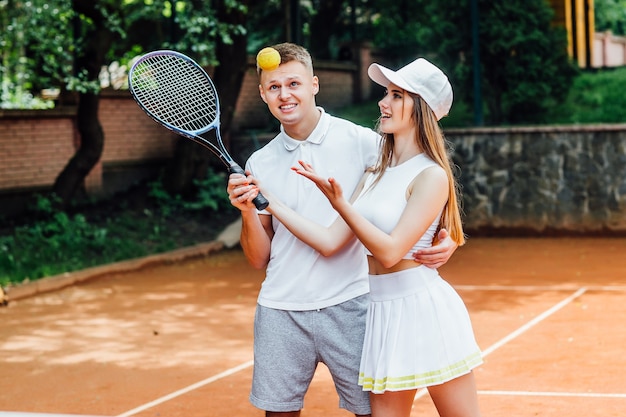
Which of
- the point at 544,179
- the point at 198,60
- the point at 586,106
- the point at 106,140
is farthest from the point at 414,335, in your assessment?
the point at 586,106

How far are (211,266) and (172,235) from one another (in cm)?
186

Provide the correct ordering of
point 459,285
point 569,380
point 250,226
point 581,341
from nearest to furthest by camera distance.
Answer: point 250,226 → point 569,380 → point 581,341 → point 459,285

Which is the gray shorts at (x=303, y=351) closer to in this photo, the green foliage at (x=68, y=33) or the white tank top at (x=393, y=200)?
the white tank top at (x=393, y=200)

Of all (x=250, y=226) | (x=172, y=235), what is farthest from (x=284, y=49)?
(x=172, y=235)

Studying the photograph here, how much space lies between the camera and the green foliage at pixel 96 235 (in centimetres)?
1302

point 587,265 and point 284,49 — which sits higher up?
point 284,49

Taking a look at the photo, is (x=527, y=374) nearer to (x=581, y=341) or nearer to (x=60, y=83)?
(x=581, y=341)

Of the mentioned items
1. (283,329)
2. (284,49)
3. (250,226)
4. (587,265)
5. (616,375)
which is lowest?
(587,265)

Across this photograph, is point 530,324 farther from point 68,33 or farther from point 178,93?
point 68,33

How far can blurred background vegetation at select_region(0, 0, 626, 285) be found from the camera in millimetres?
14555

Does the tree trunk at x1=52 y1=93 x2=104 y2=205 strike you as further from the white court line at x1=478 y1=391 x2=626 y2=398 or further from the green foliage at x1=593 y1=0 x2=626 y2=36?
the green foliage at x1=593 y1=0 x2=626 y2=36

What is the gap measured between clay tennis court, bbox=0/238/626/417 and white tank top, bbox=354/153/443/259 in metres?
2.84

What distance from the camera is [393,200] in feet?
12.3

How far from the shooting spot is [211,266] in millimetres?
13984
